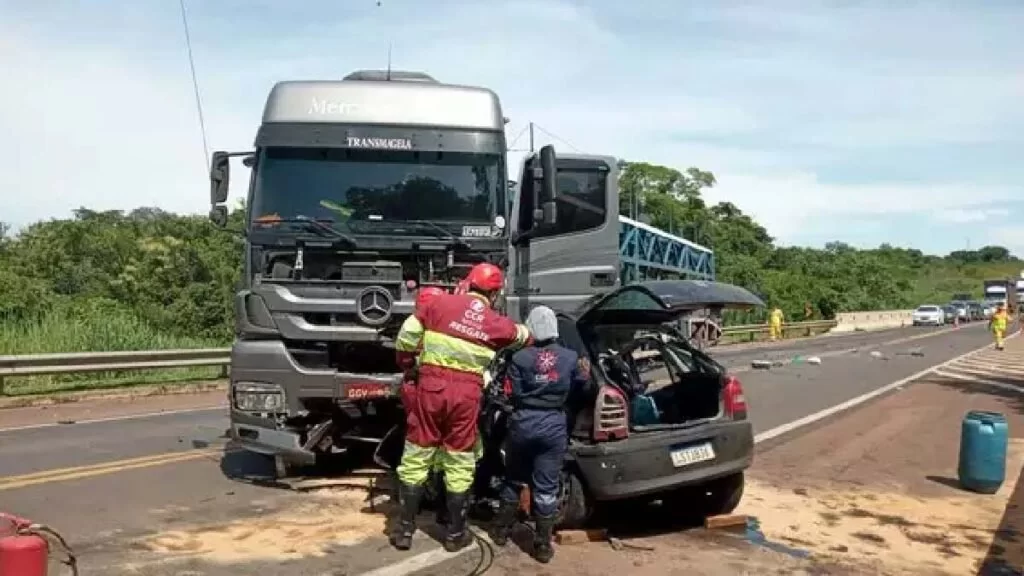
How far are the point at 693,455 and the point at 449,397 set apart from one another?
5.91 ft

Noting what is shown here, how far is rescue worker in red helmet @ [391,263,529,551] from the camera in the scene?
20.7 ft

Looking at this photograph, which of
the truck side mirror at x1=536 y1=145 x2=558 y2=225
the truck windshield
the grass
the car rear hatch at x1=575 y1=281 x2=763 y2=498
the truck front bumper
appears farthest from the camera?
the grass

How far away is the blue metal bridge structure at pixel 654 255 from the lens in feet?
45.6

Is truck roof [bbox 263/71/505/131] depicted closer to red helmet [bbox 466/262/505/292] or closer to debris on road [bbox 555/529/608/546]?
red helmet [bbox 466/262/505/292]

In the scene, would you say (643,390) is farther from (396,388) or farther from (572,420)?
(396,388)

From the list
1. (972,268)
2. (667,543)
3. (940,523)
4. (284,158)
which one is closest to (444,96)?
(284,158)

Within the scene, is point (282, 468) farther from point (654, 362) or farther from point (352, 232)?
point (654, 362)

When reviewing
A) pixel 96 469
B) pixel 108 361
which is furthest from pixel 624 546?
pixel 108 361

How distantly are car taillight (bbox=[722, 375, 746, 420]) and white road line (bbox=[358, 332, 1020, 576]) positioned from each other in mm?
2157

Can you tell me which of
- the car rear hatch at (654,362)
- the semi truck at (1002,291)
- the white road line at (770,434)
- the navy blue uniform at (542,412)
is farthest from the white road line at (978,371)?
the semi truck at (1002,291)

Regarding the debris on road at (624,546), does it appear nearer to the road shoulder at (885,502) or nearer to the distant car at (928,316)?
the road shoulder at (885,502)

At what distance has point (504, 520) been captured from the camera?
21.8 ft

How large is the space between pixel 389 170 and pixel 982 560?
5256 millimetres

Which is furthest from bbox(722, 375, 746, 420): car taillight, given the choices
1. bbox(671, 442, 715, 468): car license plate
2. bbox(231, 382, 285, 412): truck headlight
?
bbox(231, 382, 285, 412): truck headlight
